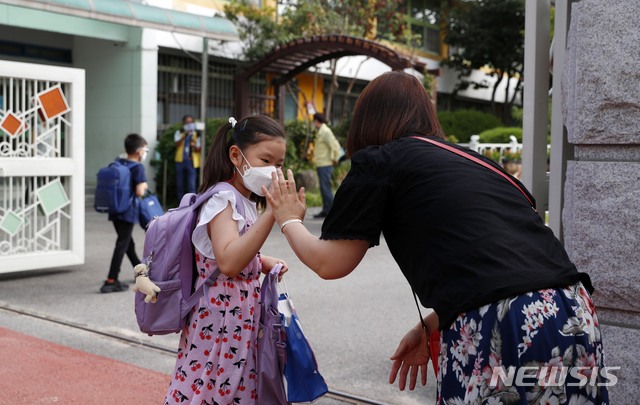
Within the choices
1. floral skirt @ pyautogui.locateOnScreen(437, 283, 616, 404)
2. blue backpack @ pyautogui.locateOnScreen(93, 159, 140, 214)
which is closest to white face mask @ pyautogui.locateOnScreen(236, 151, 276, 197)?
floral skirt @ pyautogui.locateOnScreen(437, 283, 616, 404)

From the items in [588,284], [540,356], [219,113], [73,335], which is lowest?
[73,335]

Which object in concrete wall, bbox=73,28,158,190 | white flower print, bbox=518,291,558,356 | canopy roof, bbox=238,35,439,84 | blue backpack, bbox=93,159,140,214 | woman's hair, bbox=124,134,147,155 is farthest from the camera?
concrete wall, bbox=73,28,158,190

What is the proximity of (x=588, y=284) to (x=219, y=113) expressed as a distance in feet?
58.1

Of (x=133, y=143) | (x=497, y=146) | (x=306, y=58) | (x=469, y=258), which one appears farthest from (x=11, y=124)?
(x=306, y=58)

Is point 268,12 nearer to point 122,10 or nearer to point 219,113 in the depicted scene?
point 219,113

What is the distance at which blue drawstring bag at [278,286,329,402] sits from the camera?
2.84m

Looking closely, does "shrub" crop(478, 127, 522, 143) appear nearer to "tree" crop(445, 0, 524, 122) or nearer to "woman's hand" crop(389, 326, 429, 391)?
"tree" crop(445, 0, 524, 122)

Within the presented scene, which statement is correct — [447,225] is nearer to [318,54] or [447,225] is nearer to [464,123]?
[318,54]

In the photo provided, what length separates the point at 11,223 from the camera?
26.0ft

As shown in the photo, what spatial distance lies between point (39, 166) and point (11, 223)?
64 centimetres

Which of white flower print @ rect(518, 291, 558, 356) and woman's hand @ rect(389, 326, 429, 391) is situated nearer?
white flower print @ rect(518, 291, 558, 356)

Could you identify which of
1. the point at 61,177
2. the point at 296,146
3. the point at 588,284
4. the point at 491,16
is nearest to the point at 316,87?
the point at 296,146

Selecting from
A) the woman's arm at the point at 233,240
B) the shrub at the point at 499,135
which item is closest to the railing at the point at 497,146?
the shrub at the point at 499,135

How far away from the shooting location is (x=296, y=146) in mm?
19156
